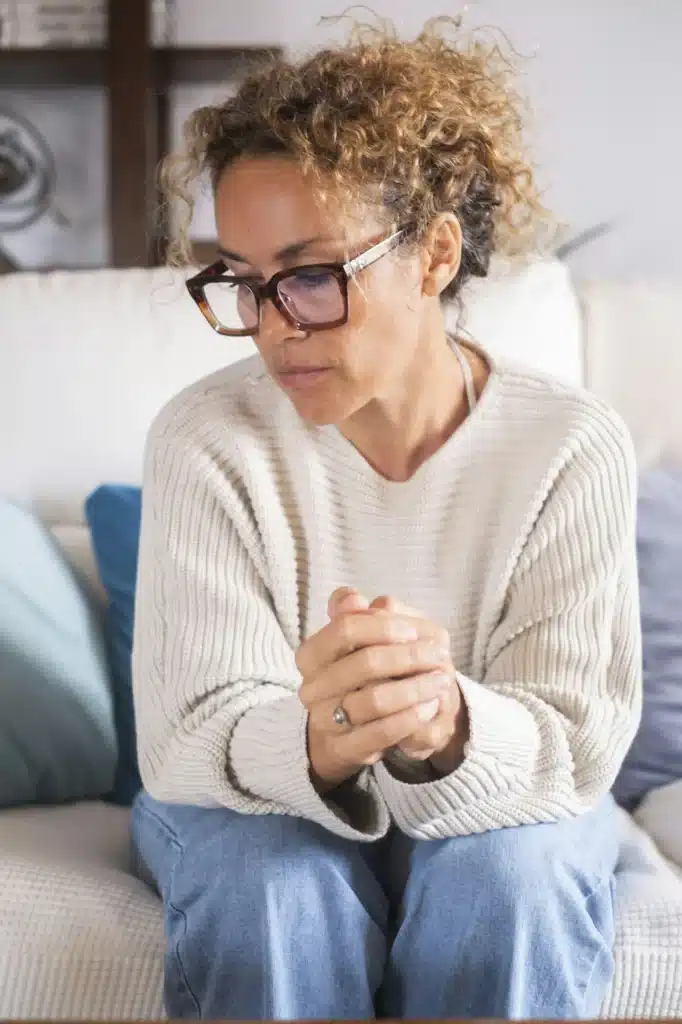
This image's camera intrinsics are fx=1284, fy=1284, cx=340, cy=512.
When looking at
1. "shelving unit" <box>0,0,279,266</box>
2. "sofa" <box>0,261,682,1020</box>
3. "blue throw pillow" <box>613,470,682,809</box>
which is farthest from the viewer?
"shelving unit" <box>0,0,279,266</box>

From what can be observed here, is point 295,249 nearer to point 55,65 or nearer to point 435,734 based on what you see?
point 435,734

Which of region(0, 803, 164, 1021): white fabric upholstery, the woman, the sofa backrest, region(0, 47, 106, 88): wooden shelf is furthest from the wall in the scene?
region(0, 803, 164, 1021): white fabric upholstery

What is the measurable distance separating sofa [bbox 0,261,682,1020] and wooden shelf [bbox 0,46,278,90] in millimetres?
836

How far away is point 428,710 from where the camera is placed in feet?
3.35

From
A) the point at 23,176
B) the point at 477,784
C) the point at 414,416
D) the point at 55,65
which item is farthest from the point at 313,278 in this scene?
the point at 23,176

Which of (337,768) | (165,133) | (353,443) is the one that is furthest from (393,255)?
(165,133)

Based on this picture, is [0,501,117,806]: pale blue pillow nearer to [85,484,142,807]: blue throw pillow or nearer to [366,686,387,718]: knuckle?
[85,484,142,807]: blue throw pillow

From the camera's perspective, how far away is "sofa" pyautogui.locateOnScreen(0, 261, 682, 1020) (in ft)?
4.45

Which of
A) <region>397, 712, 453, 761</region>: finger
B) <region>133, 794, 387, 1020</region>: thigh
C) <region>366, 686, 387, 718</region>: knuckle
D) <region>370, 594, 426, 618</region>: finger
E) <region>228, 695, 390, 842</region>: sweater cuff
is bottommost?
<region>133, 794, 387, 1020</region>: thigh

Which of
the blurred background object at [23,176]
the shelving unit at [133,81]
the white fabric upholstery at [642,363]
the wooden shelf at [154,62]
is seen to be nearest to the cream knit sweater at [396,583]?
the white fabric upholstery at [642,363]

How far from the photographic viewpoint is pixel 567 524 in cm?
123

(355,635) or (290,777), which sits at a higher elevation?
(355,635)

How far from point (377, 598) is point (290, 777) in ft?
0.56

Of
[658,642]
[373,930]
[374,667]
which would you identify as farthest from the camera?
[658,642]
